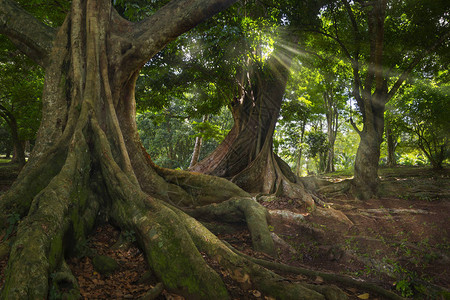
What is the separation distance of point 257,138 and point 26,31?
6945 millimetres

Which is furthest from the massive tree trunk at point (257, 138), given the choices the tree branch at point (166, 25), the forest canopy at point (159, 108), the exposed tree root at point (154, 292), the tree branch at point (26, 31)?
the exposed tree root at point (154, 292)

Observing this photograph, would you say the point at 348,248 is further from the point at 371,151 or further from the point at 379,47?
the point at 379,47

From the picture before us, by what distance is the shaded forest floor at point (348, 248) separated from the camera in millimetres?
2916

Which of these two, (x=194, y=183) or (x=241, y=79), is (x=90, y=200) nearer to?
(x=194, y=183)

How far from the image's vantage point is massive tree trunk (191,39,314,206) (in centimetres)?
866

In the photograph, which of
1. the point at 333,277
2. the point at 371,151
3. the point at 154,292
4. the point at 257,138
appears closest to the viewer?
the point at 154,292

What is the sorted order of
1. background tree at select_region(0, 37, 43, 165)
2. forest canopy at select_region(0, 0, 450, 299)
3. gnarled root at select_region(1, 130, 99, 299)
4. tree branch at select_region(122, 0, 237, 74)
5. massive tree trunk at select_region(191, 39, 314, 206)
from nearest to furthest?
gnarled root at select_region(1, 130, 99, 299), forest canopy at select_region(0, 0, 450, 299), tree branch at select_region(122, 0, 237, 74), massive tree trunk at select_region(191, 39, 314, 206), background tree at select_region(0, 37, 43, 165)

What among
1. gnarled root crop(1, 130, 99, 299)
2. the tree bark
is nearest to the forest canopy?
gnarled root crop(1, 130, 99, 299)

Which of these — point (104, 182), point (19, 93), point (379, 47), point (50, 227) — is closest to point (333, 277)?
point (50, 227)

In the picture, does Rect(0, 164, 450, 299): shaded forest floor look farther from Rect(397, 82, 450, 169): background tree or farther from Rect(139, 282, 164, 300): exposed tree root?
Rect(397, 82, 450, 169): background tree

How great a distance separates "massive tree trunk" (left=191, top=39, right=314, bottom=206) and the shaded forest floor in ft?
4.33

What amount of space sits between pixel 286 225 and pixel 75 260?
432cm

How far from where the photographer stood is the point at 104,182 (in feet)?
13.4

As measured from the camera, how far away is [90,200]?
380 cm
